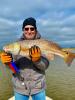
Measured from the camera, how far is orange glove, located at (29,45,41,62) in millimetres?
7041

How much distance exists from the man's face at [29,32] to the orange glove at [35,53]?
0.37 m

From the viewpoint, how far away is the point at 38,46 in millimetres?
7219

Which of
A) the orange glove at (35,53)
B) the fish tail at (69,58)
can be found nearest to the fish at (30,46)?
the orange glove at (35,53)

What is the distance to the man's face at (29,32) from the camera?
737 cm

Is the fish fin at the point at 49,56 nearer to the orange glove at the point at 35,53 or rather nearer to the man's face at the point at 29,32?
the orange glove at the point at 35,53

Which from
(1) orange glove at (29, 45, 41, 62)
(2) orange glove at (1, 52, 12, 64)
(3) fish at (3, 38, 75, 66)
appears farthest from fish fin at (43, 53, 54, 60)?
(2) orange glove at (1, 52, 12, 64)

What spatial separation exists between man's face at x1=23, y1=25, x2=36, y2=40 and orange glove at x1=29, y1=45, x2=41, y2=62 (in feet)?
1.23

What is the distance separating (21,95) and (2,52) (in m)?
1.17

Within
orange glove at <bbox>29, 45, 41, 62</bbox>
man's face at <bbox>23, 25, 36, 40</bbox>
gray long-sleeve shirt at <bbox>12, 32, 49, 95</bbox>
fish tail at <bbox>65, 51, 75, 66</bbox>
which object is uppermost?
man's face at <bbox>23, 25, 36, 40</bbox>

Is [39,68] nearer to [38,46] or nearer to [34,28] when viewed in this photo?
[38,46]

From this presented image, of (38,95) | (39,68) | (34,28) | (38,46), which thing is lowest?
(38,95)

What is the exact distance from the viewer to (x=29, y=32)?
7.35 metres

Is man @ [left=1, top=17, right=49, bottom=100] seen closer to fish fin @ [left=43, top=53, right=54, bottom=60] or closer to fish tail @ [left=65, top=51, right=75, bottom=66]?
fish fin @ [left=43, top=53, right=54, bottom=60]

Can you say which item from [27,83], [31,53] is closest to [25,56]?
[31,53]
